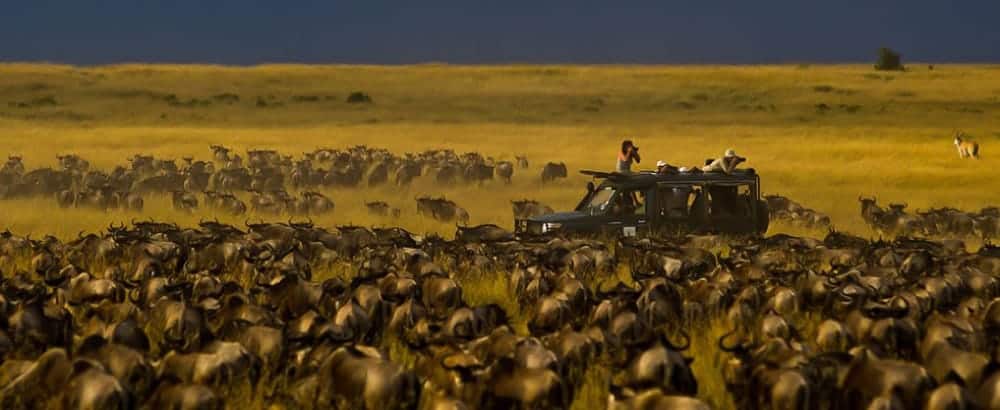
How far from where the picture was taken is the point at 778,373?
10.0m

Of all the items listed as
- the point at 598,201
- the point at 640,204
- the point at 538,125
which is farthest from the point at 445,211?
the point at 538,125

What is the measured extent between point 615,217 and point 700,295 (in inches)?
305

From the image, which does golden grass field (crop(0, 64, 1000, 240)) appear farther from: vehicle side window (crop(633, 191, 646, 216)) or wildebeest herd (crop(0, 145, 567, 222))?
vehicle side window (crop(633, 191, 646, 216))

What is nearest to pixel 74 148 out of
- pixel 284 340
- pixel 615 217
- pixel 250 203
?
pixel 250 203

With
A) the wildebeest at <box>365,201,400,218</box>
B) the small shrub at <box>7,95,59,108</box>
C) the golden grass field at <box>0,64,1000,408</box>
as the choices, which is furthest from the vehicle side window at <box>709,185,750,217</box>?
the small shrub at <box>7,95,59,108</box>

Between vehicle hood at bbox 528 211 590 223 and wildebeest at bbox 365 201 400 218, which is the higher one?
vehicle hood at bbox 528 211 590 223

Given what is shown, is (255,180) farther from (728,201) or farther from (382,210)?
(728,201)

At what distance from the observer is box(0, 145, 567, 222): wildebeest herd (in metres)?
31.9

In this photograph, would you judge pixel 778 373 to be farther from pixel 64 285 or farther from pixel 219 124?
pixel 219 124

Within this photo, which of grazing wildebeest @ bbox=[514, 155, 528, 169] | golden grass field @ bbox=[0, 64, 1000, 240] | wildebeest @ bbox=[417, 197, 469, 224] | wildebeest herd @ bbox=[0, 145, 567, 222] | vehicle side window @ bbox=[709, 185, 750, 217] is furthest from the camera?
grazing wildebeest @ bbox=[514, 155, 528, 169]

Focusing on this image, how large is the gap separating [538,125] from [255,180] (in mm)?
29931

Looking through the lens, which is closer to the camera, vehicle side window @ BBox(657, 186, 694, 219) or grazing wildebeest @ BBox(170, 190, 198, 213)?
vehicle side window @ BBox(657, 186, 694, 219)

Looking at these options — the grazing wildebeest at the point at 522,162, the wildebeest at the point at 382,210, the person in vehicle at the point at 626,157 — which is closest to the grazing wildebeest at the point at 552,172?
the grazing wildebeest at the point at 522,162

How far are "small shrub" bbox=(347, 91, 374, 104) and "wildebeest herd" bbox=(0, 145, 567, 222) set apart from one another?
32.9m
